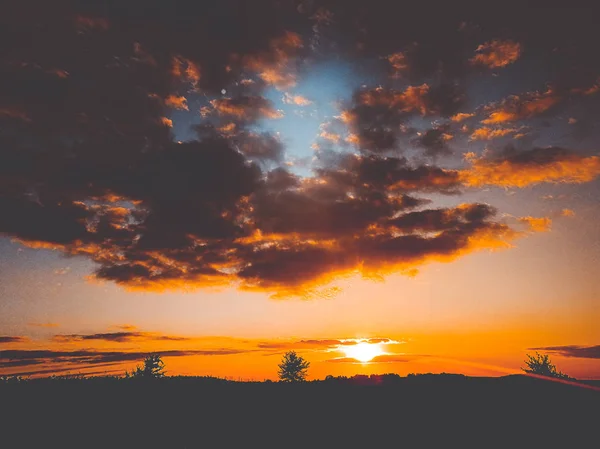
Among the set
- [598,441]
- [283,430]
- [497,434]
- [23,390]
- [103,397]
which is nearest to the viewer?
[598,441]

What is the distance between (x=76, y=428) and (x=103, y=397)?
307 centimetres

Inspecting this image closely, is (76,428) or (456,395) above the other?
(456,395)

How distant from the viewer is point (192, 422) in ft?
41.5

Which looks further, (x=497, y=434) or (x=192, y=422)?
(x=192, y=422)

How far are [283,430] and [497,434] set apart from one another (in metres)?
6.42

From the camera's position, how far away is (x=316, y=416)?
1242 cm

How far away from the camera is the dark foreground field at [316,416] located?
32.2 ft

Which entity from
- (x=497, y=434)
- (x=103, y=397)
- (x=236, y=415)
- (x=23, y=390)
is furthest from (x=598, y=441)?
(x=23, y=390)

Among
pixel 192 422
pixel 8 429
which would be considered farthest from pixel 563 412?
pixel 8 429

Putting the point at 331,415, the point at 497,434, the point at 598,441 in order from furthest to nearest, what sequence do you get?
the point at 331,415 < the point at 497,434 < the point at 598,441

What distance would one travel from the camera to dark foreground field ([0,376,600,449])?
9.81m

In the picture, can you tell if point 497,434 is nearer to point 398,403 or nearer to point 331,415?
point 398,403

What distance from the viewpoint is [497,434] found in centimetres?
959

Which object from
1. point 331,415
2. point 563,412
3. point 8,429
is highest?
point 563,412
